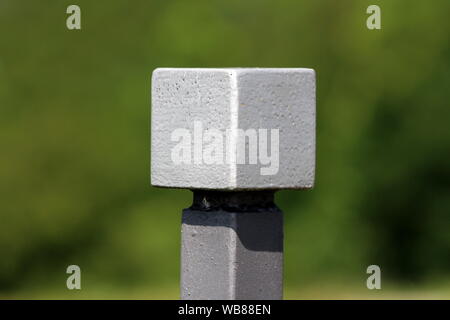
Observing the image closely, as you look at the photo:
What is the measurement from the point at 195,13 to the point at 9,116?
2.02m

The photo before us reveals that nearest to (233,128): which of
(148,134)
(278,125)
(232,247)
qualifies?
(278,125)

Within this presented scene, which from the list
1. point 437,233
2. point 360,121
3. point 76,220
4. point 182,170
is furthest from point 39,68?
point 182,170

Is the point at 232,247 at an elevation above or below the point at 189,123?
below

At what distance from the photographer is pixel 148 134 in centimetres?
1147

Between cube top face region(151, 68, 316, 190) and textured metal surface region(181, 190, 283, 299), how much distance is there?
164 millimetres

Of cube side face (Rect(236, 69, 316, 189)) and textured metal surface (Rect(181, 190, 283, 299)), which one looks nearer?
cube side face (Rect(236, 69, 316, 189))

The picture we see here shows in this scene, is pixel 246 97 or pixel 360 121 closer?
pixel 246 97

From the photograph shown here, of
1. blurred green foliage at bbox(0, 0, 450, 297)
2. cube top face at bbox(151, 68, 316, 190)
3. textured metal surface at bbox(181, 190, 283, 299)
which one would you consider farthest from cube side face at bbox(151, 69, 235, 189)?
blurred green foliage at bbox(0, 0, 450, 297)

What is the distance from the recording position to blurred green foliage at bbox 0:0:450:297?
11.2m

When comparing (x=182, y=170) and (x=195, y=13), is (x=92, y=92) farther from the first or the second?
(x=182, y=170)

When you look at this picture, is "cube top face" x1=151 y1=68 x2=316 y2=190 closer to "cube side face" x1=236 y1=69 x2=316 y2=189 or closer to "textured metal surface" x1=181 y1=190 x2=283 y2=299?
"cube side face" x1=236 y1=69 x2=316 y2=189

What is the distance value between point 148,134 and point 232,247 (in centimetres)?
595

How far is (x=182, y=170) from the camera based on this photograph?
5664 millimetres

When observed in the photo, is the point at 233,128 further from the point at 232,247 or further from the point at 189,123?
the point at 232,247
